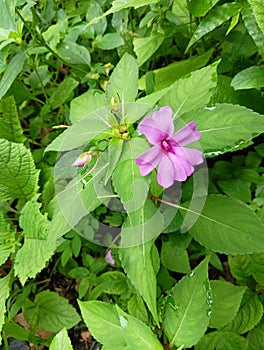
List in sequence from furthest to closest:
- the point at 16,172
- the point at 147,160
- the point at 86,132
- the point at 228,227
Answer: the point at 16,172, the point at 228,227, the point at 86,132, the point at 147,160

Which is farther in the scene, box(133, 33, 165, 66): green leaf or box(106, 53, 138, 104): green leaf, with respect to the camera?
box(133, 33, 165, 66): green leaf

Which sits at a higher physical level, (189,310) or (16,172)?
(16,172)

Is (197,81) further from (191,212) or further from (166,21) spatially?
(166,21)

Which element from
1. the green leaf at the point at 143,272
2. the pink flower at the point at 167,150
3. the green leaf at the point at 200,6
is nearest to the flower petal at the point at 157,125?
the pink flower at the point at 167,150

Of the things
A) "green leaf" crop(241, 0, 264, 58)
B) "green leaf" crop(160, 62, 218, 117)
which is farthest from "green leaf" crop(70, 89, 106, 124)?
"green leaf" crop(241, 0, 264, 58)

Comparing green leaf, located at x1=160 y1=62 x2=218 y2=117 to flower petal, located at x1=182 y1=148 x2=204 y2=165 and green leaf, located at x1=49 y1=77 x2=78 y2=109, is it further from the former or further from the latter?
green leaf, located at x1=49 y1=77 x2=78 y2=109

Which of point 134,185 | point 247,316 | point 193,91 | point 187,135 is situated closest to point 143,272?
point 134,185

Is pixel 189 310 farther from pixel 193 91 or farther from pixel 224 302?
pixel 193 91
